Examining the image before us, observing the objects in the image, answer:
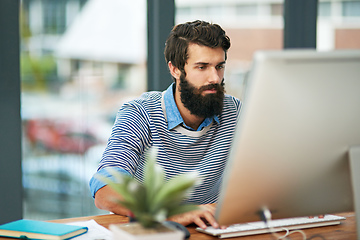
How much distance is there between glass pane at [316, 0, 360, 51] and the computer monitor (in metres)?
2.35

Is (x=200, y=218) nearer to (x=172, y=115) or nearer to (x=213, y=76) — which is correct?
(x=172, y=115)

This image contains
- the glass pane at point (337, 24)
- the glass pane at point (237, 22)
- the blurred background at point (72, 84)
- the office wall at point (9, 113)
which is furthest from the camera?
the glass pane at point (337, 24)

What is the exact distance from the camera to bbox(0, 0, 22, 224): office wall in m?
2.17

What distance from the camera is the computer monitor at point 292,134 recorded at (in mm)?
889

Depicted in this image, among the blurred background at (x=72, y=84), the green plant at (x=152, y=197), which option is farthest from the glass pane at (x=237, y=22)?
the green plant at (x=152, y=197)

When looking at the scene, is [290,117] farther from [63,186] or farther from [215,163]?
[63,186]

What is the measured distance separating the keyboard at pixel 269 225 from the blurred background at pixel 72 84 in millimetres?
1350

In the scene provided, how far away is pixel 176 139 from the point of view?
1.86 metres

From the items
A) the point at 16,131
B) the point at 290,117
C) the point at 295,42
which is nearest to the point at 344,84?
the point at 290,117

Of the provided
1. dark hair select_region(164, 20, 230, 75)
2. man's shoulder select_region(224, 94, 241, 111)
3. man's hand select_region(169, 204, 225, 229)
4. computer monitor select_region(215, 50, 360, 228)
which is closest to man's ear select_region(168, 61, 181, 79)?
dark hair select_region(164, 20, 230, 75)

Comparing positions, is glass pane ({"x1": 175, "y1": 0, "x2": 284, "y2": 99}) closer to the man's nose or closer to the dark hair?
the dark hair

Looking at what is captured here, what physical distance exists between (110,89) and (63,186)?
602 mm

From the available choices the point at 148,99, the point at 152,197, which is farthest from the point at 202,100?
the point at 152,197

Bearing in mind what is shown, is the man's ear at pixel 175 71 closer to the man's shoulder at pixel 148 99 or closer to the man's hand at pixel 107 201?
the man's shoulder at pixel 148 99
